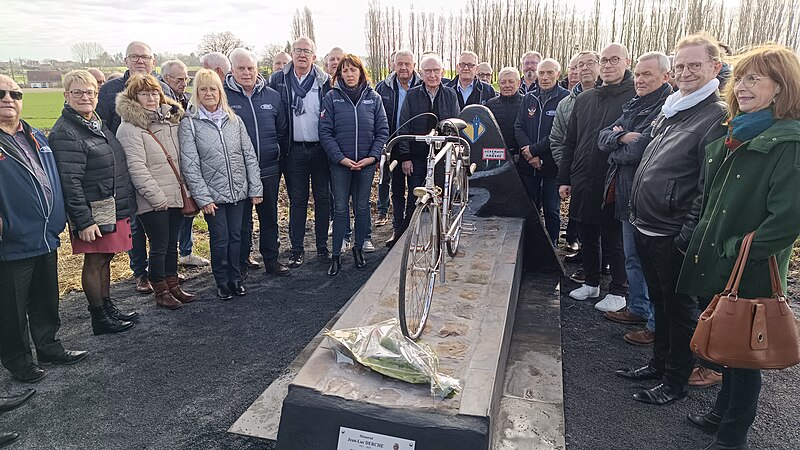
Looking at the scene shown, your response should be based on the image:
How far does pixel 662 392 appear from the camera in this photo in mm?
3490

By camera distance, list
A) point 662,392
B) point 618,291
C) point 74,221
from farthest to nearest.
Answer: point 618,291
point 74,221
point 662,392

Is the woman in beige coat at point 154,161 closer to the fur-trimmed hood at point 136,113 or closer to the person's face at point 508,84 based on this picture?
the fur-trimmed hood at point 136,113

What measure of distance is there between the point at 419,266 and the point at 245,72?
2.98 metres

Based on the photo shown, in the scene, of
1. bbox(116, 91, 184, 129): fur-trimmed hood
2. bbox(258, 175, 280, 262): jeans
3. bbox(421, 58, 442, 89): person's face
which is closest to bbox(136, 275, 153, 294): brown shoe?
bbox(258, 175, 280, 262): jeans

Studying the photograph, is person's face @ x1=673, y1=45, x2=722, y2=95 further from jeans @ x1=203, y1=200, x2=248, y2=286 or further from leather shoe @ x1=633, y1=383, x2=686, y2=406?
jeans @ x1=203, y1=200, x2=248, y2=286

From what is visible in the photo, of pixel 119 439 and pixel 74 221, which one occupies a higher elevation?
pixel 74 221

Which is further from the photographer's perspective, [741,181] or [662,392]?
[662,392]

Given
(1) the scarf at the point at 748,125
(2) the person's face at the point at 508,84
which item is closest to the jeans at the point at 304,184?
(2) the person's face at the point at 508,84

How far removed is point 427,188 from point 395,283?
100 centimetres

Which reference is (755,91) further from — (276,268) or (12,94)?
(276,268)

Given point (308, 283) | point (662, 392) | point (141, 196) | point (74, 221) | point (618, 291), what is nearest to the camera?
point (662, 392)

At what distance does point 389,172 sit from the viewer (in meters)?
4.84

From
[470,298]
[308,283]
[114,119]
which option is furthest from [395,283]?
[114,119]

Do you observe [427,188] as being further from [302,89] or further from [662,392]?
[302,89]
